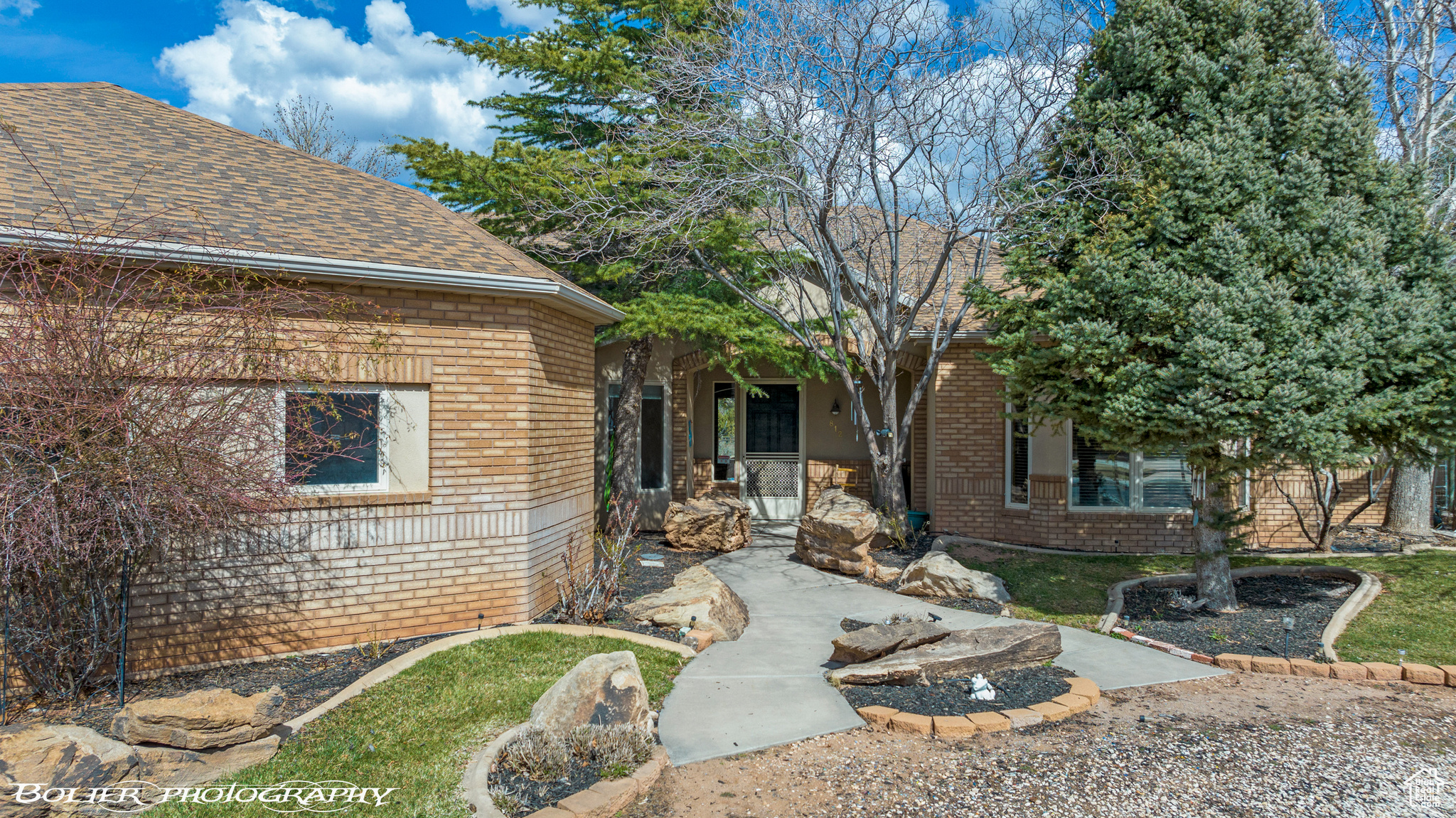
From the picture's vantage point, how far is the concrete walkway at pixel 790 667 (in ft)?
16.3

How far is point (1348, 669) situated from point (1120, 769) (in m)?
3.19

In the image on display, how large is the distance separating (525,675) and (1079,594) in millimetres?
6283

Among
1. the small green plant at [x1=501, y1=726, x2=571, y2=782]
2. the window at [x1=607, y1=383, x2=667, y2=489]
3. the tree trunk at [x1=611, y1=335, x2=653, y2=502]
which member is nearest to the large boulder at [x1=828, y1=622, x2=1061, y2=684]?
the small green plant at [x1=501, y1=726, x2=571, y2=782]

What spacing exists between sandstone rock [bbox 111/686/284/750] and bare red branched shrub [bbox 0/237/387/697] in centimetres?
123

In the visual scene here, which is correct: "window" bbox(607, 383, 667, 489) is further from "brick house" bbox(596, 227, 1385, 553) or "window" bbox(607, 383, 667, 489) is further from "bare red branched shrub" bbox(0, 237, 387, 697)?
"bare red branched shrub" bbox(0, 237, 387, 697)

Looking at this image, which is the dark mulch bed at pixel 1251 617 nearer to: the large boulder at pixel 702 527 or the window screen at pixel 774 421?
the large boulder at pixel 702 527

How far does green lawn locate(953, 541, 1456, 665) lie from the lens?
6.60 metres

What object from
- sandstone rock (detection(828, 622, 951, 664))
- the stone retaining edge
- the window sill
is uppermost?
the window sill

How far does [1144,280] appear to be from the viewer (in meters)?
7.12

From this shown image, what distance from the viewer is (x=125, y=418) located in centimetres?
491

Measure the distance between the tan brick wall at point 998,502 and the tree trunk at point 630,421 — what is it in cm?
477

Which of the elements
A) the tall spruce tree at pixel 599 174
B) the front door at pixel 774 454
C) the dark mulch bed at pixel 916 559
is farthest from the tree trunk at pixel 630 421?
the dark mulch bed at pixel 916 559

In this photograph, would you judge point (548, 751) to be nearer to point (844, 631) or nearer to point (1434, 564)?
point (844, 631)

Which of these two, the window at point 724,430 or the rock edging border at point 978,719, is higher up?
the window at point 724,430
